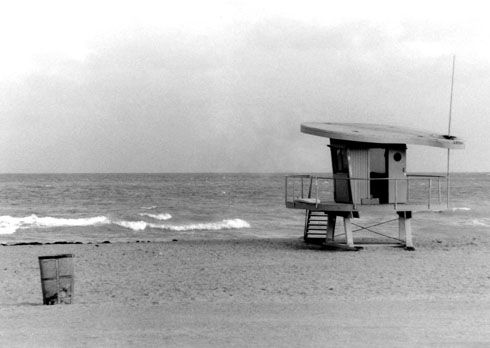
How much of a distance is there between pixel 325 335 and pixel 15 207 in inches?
2115

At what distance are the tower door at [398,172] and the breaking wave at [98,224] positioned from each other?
1985 centimetres

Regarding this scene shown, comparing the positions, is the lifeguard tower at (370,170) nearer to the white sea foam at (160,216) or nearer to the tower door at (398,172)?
the tower door at (398,172)

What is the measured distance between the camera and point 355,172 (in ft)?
68.0

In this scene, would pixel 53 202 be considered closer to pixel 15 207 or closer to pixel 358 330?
pixel 15 207

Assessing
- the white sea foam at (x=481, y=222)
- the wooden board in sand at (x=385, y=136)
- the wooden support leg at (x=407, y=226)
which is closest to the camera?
the wooden board in sand at (x=385, y=136)

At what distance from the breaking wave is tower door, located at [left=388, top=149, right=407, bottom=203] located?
65.1ft

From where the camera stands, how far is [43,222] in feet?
141

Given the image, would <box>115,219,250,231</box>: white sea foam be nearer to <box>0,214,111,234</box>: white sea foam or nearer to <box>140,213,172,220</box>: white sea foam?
<box>0,214,111,234</box>: white sea foam

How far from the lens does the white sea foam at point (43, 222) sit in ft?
135

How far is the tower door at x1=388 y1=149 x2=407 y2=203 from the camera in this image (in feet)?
69.4

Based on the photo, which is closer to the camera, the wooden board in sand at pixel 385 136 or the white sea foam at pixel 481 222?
the wooden board in sand at pixel 385 136

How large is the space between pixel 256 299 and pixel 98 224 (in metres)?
31.6

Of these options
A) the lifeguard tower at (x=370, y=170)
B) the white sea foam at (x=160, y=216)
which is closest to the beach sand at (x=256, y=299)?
the lifeguard tower at (x=370, y=170)

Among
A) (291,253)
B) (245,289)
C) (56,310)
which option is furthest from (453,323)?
(291,253)
